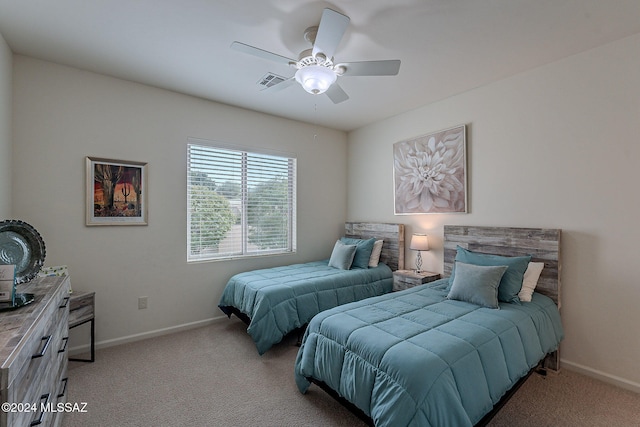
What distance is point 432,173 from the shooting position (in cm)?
372

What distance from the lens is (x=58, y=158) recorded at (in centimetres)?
283

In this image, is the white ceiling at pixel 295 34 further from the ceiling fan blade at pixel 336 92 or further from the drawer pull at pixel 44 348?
the drawer pull at pixel 44 348

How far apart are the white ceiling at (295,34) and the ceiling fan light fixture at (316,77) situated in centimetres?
35

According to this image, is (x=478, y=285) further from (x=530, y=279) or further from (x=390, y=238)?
(x=390, y=238)

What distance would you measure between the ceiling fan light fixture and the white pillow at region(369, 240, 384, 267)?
2449 mm

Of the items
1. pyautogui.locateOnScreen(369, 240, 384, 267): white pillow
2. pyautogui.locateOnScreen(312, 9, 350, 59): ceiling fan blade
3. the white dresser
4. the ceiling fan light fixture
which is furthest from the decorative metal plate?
pyautogui.locateOnScreen(369, 240, 384, 267): white pillow

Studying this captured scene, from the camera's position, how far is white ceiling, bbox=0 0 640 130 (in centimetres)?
203

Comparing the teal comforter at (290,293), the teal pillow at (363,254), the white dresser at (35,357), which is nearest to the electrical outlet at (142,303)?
the teal comforter at (290,293)

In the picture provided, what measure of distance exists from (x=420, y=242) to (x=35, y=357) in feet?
11.1

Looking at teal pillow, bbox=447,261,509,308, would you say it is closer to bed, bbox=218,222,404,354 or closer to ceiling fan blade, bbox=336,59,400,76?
bed, bbox=218,222,404,354

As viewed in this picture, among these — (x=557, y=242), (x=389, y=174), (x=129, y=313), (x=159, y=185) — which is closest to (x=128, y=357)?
(x=129, y=313)

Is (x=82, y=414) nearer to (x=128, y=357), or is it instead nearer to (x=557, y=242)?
(x=128, y=357)

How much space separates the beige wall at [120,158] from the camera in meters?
2.74

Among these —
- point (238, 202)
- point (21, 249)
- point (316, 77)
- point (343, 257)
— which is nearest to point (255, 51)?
point (316, 77)
